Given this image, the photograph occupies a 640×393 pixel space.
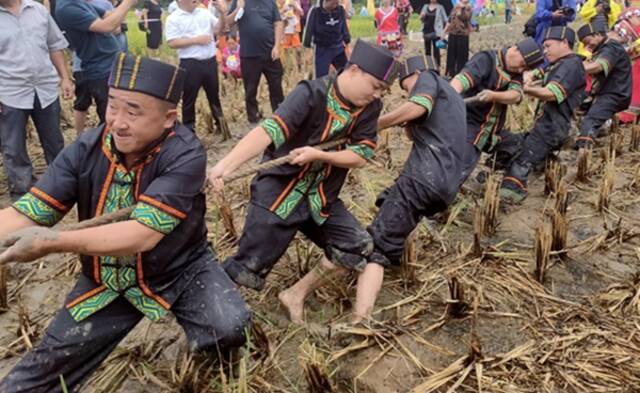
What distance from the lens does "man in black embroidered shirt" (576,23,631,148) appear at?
5.58 metres

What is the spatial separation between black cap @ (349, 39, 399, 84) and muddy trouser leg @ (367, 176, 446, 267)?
75cm

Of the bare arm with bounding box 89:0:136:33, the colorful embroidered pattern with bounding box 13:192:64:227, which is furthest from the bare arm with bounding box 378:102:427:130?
the bare arm with bounding box 89:0:136:33

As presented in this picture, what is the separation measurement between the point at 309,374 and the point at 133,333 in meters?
1.09

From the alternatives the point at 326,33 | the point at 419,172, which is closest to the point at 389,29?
the point at 326,33

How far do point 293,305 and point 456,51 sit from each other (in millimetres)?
6441

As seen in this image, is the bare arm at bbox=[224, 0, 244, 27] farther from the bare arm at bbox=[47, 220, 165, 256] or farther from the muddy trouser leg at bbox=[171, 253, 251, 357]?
the bare arm at bbox=[47, 220, 165, 256]

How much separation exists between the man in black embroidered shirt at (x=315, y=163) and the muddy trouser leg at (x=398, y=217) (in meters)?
0.18

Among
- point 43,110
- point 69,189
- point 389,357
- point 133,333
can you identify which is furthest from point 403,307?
point 43,110

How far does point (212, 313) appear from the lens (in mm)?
2133

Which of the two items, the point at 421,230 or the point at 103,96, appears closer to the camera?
the point at 421,230

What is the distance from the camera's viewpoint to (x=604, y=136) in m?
6.12

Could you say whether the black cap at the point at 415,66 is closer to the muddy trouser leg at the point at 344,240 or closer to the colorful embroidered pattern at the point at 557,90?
the muddy trouser leg at the point at 344,240

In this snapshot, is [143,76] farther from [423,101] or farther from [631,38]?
[631,38]

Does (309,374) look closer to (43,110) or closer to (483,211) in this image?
(483,211)
